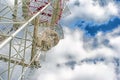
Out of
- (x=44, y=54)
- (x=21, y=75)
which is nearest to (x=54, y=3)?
(x=44, y=54)

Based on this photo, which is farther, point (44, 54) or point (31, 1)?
point (31, 1)

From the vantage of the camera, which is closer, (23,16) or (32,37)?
(32,37)

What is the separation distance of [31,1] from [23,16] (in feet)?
5.88

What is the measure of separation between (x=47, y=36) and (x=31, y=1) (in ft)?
16.5

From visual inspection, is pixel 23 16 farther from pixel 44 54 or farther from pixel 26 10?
pixel 44 54

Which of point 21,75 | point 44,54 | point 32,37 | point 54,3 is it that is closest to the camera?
point 21,75

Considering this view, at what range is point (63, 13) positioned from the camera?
1200 inches

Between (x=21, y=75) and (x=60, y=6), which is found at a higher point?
(x=60, y=6)

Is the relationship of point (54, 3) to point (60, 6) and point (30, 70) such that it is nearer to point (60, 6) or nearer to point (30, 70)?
point (60, 6)

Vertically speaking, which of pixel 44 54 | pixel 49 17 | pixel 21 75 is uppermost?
pixel 49 17

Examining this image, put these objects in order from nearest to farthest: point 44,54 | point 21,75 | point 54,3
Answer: point 21,75, point 44,54, point 54,3

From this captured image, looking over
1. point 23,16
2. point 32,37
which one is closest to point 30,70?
point 32,37

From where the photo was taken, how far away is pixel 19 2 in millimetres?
30734

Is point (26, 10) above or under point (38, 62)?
above
